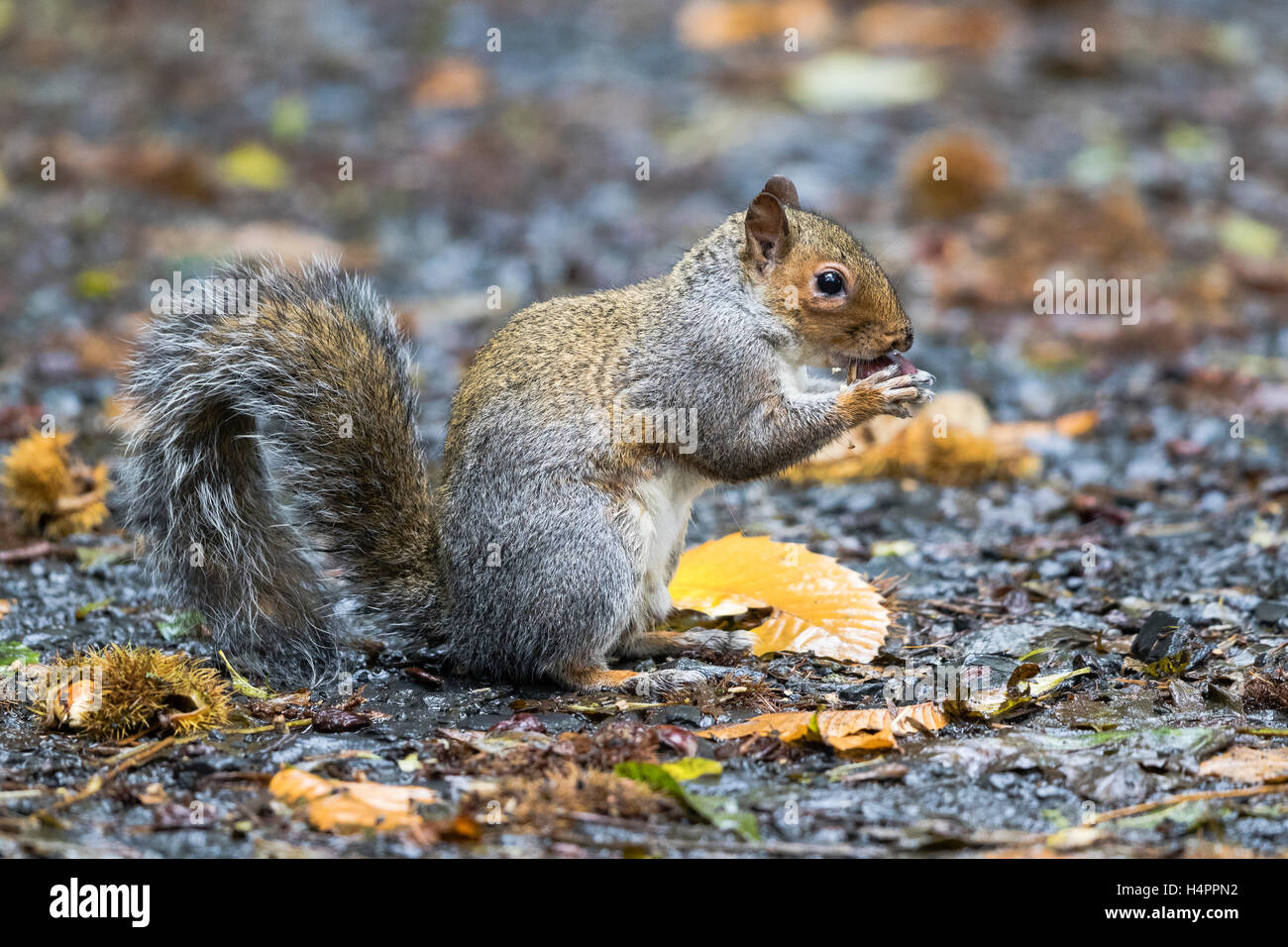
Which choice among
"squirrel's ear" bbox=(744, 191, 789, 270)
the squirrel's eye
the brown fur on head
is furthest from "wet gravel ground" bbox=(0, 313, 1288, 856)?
"squirrel's ear" bbox=(744, 191, 789, 270)

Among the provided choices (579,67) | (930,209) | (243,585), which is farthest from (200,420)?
(579,67)

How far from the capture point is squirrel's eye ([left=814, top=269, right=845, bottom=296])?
3855mm

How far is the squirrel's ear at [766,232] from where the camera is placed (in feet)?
12.7

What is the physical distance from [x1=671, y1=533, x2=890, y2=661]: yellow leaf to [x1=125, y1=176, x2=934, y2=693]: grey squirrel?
0.16 meters

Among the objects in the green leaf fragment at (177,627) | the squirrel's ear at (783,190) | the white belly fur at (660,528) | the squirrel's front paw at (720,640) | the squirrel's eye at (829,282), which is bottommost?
the squirrel's front paw at (720,640)

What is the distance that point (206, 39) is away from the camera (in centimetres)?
1149

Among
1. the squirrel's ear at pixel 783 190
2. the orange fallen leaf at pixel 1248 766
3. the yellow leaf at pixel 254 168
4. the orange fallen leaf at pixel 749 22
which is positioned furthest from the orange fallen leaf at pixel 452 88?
the orange fallen leaf at pixel 1248 766

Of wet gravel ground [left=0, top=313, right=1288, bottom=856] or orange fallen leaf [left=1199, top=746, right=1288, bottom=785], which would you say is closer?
wet gravel ground [left=0, top=313, right=1288, bottom=856]

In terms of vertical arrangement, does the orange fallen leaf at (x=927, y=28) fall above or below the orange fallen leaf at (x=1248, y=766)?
above

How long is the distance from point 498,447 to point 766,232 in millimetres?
965

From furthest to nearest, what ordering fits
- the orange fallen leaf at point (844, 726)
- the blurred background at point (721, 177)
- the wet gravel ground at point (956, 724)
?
1. the blurred background at point (721, 177)
2. the orange fallen leaf at point (844, 726)
3. the wet gravel ground at point (956, 724)

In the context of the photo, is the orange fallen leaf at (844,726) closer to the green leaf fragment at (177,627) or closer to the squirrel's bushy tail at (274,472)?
A: the squirrel's bushy tail at (274,472)

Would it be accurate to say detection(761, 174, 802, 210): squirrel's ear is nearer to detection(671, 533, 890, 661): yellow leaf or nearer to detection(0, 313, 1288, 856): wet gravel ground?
detection(671, 533, 890, 661): yellow leaf

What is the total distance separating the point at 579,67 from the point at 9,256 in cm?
464
